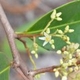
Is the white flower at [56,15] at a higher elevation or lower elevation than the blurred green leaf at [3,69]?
higher

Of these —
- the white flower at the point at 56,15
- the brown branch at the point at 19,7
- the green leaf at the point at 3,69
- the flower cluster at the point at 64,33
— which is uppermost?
the brown branch at the point at 19,7

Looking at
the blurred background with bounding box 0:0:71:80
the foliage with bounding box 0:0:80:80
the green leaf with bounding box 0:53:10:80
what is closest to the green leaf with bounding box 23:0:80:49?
the foliage with bounding box 0:0:80:80

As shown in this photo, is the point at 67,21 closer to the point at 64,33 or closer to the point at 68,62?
the point at 64,33

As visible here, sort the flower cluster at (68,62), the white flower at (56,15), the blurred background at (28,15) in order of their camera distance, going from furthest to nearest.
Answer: the blurred background at (28,15), the white flower at (56,15), the flower cluster at (68,62)

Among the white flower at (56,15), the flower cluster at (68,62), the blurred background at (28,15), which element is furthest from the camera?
the blurred background at (28,15)

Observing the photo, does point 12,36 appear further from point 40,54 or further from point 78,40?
point 40,54

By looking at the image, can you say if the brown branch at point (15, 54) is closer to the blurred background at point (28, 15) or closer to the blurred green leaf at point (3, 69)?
the blurred green leaf at point (3, 69)

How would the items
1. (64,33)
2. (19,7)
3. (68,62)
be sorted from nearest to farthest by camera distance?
(68,62) < (64,33) < (19,7)

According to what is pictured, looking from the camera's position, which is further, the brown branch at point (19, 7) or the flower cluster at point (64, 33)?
the brown branch at point (19, 7)

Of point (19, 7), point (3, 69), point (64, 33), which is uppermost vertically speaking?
point (19, 7)

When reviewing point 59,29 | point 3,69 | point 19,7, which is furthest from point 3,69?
point 19,7

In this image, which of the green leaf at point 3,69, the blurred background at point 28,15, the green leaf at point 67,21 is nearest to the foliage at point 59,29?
the green leaf at point 67,21
